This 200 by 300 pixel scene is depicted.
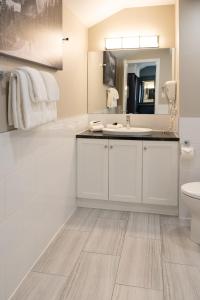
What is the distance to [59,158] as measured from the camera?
2693 millimetres

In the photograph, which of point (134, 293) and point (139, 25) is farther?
point (139, 25)

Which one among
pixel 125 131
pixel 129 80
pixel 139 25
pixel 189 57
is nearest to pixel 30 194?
pixel 125 131

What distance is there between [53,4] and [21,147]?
4.01ft

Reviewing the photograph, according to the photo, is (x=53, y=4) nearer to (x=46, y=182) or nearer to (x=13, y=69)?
(x=13, y=69)

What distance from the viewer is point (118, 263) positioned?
7.22 ft

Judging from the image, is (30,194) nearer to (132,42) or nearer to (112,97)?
(112,97)

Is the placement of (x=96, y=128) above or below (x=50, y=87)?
below

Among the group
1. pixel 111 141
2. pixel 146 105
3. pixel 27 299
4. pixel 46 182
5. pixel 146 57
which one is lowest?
pixel 27 299

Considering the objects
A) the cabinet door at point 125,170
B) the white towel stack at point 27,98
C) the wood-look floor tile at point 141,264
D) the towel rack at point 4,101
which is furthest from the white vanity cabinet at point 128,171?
the towel rack at point 4,101

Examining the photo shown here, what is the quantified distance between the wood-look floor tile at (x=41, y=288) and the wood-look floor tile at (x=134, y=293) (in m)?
0.36

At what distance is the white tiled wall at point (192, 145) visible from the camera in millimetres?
2836

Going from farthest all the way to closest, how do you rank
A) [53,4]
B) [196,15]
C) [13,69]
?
[196,15]
[53,4]
[13,69]

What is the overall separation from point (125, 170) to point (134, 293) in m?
1.45

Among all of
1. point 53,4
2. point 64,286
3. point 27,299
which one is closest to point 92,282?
point 64,286
